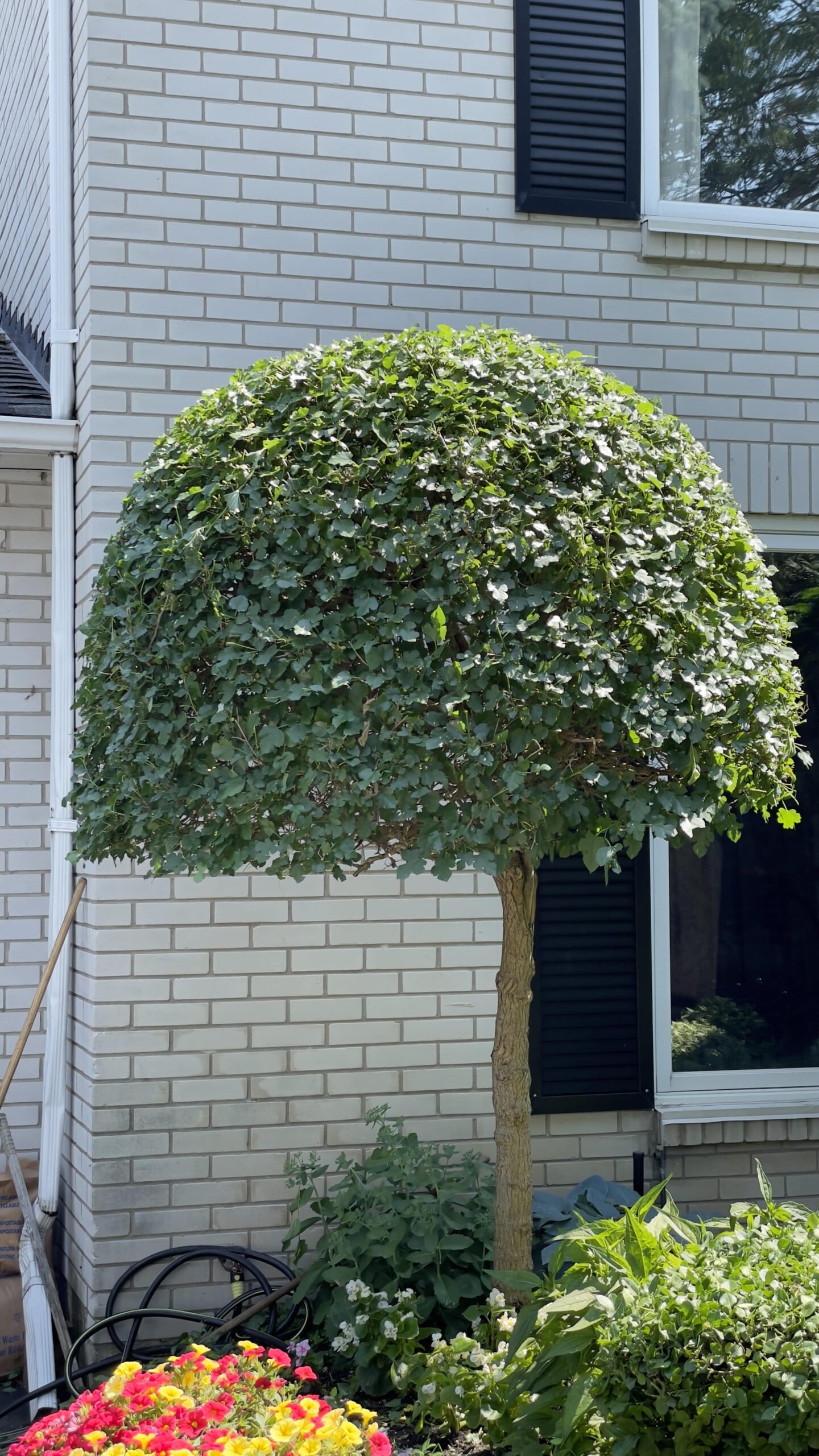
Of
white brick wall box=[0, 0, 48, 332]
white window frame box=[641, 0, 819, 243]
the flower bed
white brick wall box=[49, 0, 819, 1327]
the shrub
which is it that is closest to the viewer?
the flower bed

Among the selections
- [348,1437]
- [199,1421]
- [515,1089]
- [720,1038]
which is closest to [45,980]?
[515,1089]

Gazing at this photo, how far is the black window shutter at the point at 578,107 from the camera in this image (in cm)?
462

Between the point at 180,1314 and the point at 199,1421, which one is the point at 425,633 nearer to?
the point at 199,1421

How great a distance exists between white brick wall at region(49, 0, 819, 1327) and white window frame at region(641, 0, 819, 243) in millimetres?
272

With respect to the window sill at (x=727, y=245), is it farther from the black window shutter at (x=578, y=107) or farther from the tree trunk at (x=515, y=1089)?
the tree trunk at (x=515, y=1089)

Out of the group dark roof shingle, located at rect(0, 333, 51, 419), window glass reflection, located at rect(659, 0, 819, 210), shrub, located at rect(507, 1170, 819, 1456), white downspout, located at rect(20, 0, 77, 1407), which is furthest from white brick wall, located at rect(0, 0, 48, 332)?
shrub, located at rect(507, 1170, 819, 1456)

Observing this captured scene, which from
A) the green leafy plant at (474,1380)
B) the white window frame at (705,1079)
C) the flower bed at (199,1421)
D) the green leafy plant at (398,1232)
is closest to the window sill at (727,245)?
the white window frame at (705,1079)

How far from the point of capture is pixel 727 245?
4816 mm

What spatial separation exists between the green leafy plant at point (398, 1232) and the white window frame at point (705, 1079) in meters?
0.90

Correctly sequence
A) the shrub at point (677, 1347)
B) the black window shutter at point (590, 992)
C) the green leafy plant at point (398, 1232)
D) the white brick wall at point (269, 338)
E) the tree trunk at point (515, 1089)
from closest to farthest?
1. the shrub at point (677, 1347)
2. the tree trunk at point (515, 1089)
3. the green leafy plant at point (398, 1232)
4. the white brick wall at point (269, 338)
5. the black window shutter at point (590, 992)

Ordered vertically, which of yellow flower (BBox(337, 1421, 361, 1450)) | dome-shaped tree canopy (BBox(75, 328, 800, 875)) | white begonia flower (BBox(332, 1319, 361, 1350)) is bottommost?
white begonia flower (BBox(332, 1319, 361, 1350))

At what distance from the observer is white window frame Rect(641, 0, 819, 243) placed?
4.74 m

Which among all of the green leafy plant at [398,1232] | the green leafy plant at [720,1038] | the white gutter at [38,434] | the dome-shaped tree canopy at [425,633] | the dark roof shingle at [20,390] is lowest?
the green leafy plant at [398,1232]

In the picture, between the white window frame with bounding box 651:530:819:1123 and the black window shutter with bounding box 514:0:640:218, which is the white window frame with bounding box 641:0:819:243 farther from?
the white window frame with bounding box 651:530:819:1123
